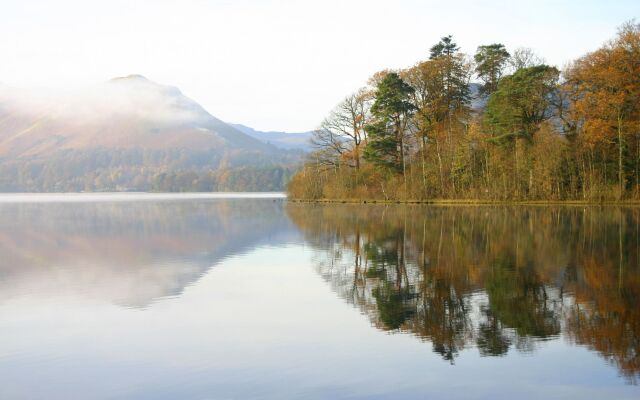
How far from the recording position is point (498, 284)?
630 inches

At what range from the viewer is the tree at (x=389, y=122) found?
2510 inches

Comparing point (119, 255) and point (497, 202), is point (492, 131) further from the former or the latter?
point (119, 255)

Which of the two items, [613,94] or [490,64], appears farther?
[490,64]

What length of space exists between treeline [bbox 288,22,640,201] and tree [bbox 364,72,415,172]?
Result: 114mm

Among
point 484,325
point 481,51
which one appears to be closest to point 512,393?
point 484,325

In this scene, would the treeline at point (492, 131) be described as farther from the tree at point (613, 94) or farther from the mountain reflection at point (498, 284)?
the mountain reflection at point (498, 284)

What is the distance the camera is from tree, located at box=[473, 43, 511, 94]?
218ft

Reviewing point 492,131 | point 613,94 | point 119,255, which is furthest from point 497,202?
point 119,255

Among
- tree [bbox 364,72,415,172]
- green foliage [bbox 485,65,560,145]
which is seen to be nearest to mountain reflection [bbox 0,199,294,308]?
tree [bbox 364,72,415,172]

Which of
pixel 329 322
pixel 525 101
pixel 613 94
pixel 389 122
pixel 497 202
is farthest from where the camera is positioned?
pixel 389 122

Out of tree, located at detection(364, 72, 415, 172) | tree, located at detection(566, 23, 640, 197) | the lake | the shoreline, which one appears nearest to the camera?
the lake

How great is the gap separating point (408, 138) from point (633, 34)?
950 inches

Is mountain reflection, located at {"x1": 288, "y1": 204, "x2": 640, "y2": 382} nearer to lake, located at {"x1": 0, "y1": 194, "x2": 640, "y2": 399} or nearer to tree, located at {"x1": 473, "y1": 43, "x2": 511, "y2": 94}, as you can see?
lake, located at {"x1": 0, "y1": 194, "x2": 640, "y2": 399}

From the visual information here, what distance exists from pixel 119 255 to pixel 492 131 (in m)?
43.8
